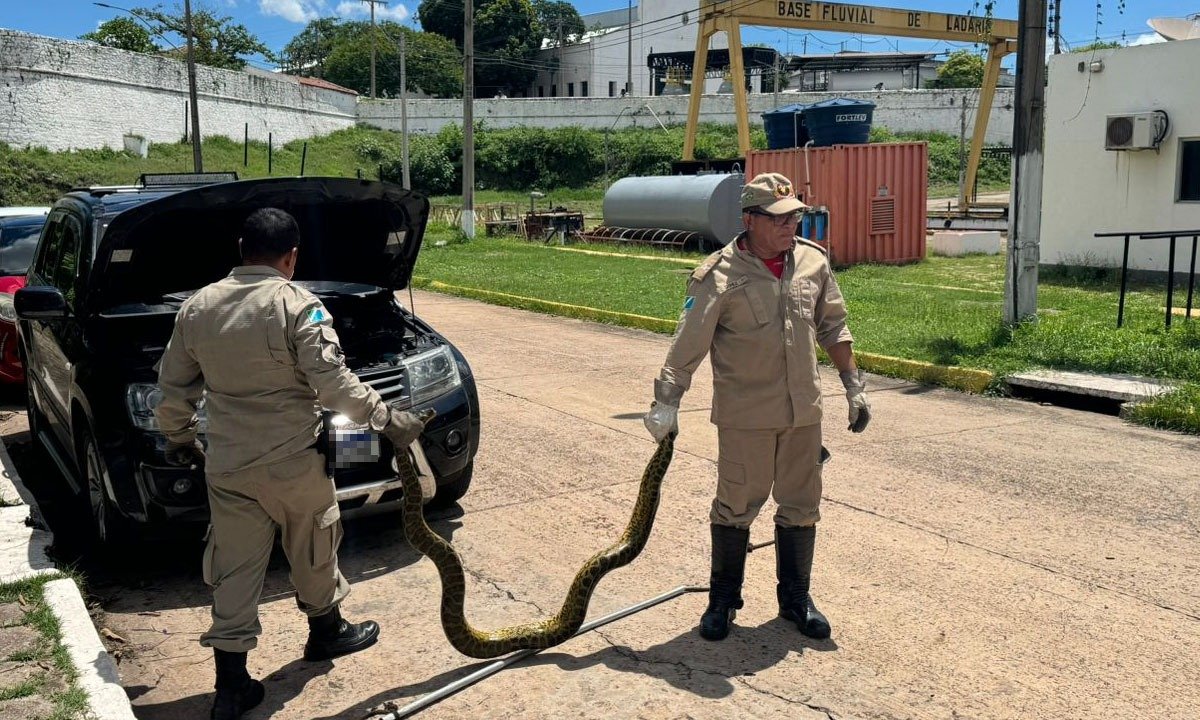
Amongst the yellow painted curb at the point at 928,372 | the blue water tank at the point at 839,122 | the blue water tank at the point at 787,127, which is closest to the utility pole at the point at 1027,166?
the yellow painted curb at the point at 928,372

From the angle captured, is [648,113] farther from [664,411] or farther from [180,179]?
[664,411]

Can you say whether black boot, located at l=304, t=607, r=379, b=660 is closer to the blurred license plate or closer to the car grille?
the blurred license plate

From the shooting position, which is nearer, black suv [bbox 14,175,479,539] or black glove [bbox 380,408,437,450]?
black glove [bbox 380,408,437,450]

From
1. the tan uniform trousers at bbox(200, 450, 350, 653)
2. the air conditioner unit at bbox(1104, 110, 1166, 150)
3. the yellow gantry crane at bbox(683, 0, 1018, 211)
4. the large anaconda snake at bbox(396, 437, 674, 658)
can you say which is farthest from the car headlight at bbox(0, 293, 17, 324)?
the yellow gantry crane at bbox(683, 0, 1018, 211)

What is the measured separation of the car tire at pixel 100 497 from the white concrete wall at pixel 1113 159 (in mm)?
15180

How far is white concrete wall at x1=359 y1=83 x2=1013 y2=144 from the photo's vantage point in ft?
199

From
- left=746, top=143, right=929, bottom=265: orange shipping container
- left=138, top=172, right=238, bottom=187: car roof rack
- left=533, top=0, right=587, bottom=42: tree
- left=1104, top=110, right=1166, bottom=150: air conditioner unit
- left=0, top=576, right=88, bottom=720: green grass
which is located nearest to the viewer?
left=0, top=576, right=88, bottom=720: green grass

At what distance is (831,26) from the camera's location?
1195 inches

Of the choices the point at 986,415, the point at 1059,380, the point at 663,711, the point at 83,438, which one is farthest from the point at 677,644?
the point at 1059,380

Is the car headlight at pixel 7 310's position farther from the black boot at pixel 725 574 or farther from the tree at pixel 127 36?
the tree at pixel 127 36

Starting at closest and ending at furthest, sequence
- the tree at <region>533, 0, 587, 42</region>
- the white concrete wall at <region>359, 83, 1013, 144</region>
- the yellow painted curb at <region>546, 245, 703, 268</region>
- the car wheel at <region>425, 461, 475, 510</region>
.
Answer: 1. the car wheel at <region>425, 461, 475, 510</region>
2. the yellow painted curb at <region>546, 245, 703, 268</region>
3. the white concrete wall at <region>359, 83, 1013, 144</region>
4. the tree at <region>533, 0, 587, 42</region>

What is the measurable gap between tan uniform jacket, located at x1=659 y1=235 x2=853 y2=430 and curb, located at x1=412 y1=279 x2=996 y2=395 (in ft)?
19.5

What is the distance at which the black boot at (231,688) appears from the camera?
363 cm

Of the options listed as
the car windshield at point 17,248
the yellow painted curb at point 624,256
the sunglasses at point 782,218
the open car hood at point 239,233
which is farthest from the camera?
the yellow painted curb at point 624,256
